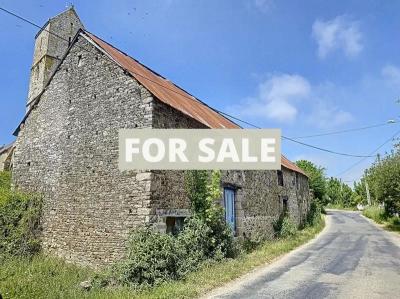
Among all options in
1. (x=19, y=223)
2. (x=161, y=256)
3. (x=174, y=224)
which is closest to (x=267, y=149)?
(x=174, y=224)

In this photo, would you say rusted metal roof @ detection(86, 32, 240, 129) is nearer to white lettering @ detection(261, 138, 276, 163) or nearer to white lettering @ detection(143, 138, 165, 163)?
white lettering @ detection(143, 138, 165, 163)

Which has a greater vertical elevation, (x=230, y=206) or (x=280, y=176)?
(x=280, y=176)

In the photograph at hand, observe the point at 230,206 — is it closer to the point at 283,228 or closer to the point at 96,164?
the point at 96,164

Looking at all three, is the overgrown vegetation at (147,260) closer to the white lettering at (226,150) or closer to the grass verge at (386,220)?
the white lettering at (226,150)

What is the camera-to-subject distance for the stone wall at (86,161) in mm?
9797

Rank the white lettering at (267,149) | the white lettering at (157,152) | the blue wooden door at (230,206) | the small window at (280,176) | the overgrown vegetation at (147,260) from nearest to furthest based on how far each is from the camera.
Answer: the overgrown vegetation at (147,260) → the white lettering at (157,152) → the blue wooden door at (230,206) → the white lettering at (267,149) → the small window at (280,176)

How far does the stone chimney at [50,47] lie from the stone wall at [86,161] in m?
18.3

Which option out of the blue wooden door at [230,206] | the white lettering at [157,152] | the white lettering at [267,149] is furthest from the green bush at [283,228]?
the white lettering at [157,152]

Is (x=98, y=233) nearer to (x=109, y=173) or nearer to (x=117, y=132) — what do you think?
(x=109, y=173)

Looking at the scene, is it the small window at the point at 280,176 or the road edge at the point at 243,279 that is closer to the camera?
the road edge at the point at 243,279

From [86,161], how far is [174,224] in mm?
3459

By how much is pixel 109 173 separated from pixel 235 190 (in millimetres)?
5370

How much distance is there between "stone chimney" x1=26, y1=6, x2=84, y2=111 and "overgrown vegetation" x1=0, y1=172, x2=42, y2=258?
1952 centimetres

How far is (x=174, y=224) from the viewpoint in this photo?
1016 centimetres
